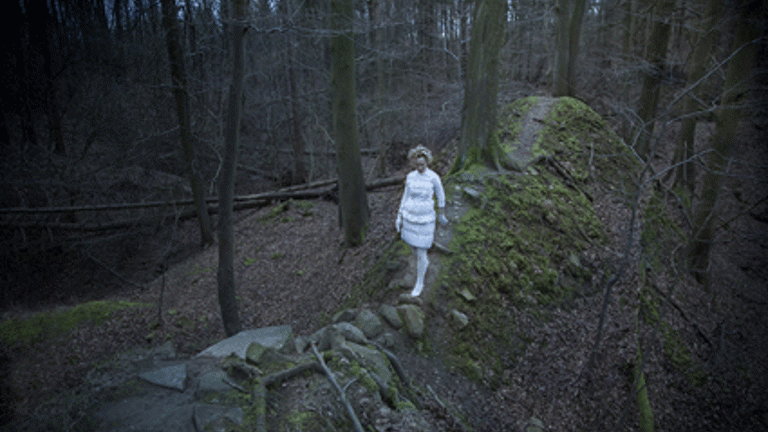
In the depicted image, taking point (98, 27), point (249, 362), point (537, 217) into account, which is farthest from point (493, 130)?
point (98, 27)

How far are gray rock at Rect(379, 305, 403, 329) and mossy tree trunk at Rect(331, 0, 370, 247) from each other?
4191 mm

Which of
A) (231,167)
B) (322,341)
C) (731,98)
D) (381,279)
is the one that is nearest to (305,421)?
(322,341)

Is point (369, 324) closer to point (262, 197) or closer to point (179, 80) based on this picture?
point (179, 80)

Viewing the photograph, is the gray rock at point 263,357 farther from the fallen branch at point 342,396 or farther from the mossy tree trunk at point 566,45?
the mossy tree trunk at point 566,45

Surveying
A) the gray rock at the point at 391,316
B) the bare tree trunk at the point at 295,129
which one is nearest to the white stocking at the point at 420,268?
the gray rock at the point at 391,316

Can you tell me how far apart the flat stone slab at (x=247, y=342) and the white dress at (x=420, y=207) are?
2.30 meters

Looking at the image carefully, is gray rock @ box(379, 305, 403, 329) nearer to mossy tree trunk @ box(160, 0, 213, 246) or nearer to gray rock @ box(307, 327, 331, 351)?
gray rock @ box(307, 327, 331, 351)

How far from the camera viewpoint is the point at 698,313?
9.77 m

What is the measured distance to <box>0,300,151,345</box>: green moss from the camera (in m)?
8.01

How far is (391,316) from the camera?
6098mm

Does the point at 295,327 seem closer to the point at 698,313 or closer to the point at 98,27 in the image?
the point at 698,313

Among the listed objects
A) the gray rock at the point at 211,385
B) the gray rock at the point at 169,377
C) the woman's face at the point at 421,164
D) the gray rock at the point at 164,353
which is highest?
the woman's face at the point at 421,164

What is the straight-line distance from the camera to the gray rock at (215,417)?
11.6 ft

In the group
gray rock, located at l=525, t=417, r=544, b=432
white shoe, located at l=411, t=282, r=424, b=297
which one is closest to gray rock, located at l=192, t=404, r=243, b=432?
white shoe, located at l=411, t=282, r=424, b=297
